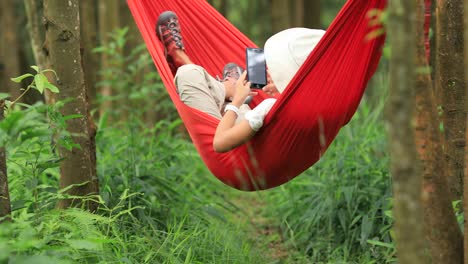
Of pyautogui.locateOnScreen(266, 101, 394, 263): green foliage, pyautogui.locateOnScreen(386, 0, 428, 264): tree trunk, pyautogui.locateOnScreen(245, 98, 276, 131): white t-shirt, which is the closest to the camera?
pyautogui.locateOnScreen(386, 0, 428, 264): tree trunk

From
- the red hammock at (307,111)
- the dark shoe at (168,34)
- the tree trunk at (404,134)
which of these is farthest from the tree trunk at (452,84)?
the dark shoe at (168,34)

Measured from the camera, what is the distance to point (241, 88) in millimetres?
3164

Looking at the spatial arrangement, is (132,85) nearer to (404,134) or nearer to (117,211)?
(117,211)

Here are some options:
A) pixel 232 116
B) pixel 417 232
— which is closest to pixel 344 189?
pixel 232 116

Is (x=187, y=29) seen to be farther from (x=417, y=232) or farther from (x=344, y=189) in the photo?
(x=417, y=232)

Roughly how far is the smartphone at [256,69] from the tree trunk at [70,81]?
2.45ft

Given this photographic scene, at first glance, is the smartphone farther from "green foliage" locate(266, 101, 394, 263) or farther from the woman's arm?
"green foliage" locate(266, 101, 394, 263)

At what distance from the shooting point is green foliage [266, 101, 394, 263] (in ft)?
11.5

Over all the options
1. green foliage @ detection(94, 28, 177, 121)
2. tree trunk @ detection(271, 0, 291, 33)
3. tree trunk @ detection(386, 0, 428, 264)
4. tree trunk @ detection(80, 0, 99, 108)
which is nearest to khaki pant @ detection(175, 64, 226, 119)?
green foliage @ detection(94, 28, 177, 121)

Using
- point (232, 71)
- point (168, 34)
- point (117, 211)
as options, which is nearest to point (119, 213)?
point (117, 211)

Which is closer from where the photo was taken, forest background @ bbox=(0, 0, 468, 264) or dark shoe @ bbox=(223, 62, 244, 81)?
forest background @ bbox=(0, 0, 468, 264)

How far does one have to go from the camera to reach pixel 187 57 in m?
3.71

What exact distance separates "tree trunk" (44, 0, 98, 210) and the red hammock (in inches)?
15.0

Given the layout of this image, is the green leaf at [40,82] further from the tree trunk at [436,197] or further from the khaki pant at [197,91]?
the tree trunk at [436,197]
